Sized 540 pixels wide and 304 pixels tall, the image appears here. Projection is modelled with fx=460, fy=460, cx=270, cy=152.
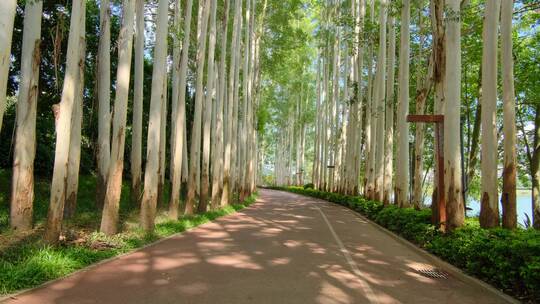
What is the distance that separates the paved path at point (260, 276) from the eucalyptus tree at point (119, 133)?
128 centimetres

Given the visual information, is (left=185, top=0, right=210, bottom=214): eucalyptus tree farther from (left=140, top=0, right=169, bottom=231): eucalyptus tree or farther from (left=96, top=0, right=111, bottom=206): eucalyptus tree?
(left=140, top=0, right=169, bottom=231): eucalyptus tree

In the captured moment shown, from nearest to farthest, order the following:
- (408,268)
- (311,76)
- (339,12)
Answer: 1. (408,268)
2. (339,12)
3. (311,76)

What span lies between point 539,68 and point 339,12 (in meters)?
16.2

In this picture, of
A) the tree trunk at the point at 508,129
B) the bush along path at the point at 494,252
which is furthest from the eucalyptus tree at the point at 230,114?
the tree trunk at the point at 508,129

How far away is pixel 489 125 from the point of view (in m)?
9.66

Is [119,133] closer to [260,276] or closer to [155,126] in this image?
[155,126]

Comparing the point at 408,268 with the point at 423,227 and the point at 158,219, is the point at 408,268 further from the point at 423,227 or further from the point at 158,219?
the point at 158,219

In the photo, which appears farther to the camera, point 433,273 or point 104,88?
point 104,88

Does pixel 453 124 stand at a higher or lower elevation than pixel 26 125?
higher

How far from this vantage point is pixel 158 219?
14258 mm

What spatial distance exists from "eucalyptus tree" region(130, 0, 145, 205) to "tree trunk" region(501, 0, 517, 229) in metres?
9.09

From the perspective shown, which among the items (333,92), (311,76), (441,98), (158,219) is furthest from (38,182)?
(311,76)

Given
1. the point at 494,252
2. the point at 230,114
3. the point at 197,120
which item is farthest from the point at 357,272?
the point at 230,114

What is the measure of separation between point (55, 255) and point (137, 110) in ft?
21.7
